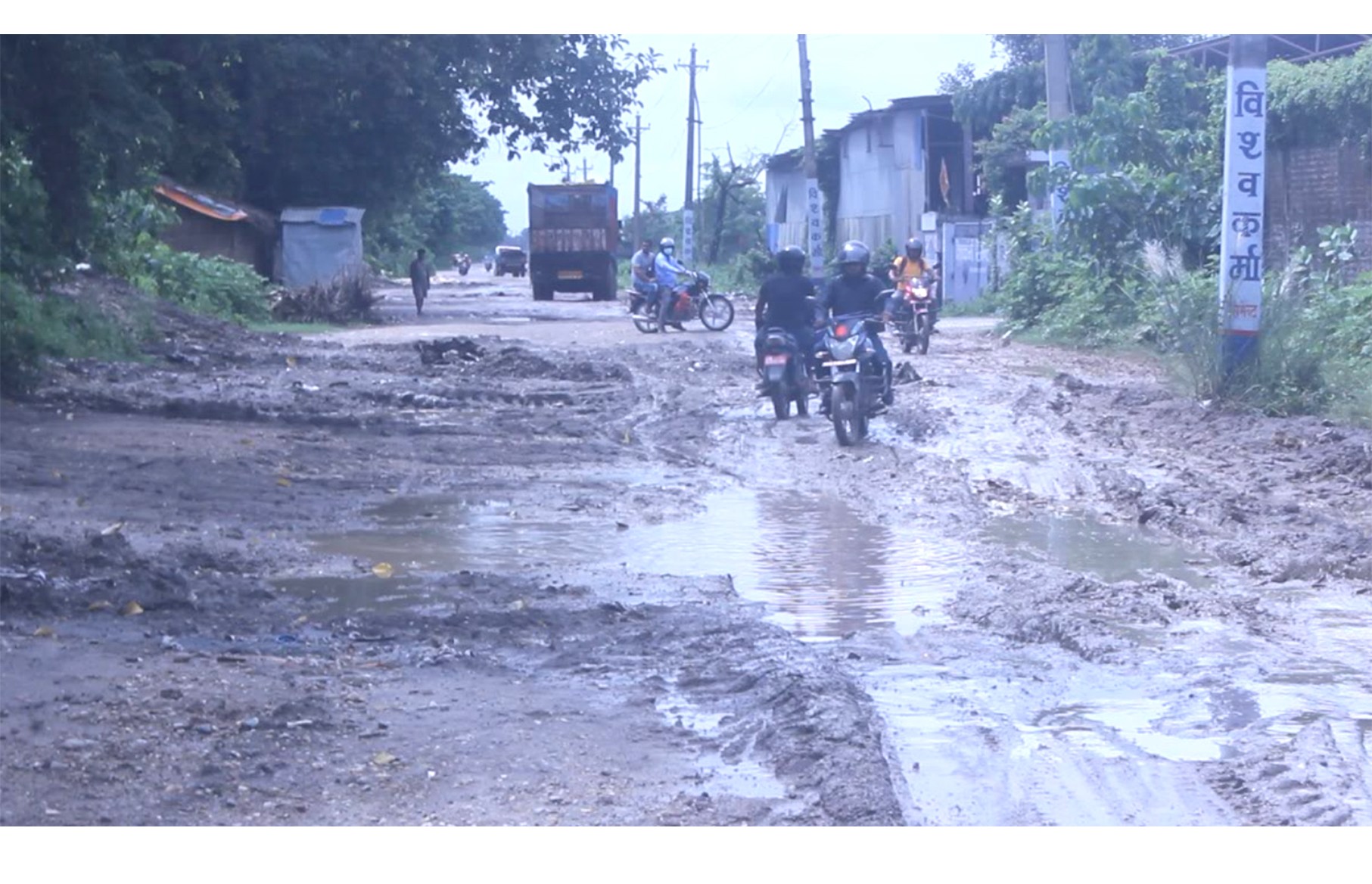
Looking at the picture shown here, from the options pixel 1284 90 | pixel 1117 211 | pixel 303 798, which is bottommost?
pixel 303 798

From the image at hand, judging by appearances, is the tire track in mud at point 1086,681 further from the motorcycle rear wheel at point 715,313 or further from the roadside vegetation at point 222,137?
the motorcycle rear wheel at point 715,313

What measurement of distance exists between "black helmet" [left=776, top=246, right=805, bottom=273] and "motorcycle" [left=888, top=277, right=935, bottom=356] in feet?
26.3

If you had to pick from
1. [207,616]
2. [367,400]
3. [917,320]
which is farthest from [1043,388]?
[207,616]

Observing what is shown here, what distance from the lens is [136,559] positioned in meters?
7.79

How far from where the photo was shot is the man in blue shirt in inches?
1098

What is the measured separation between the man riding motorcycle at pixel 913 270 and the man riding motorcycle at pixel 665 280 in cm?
538

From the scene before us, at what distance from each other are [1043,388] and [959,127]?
30428mm

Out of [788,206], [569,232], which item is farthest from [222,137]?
[788,206]

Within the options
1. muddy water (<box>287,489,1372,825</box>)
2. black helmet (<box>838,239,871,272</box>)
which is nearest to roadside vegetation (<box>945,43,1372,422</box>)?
black helmet (<box>838,239,871,272</box>)

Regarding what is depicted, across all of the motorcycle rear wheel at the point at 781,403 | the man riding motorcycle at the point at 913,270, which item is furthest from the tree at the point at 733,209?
the motorcycle rear wheel at the point at 781,403

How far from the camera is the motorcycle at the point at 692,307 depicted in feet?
92.7

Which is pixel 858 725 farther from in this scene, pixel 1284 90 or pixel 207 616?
pixel 1284 90

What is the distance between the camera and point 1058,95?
25453mm

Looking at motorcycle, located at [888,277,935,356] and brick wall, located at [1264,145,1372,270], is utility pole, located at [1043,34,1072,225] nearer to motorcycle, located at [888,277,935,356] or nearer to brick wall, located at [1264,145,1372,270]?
brick wall, located at [1264,145,1372,270]
